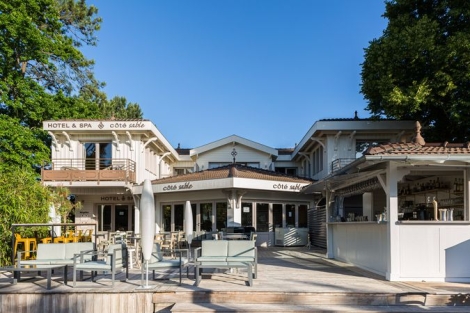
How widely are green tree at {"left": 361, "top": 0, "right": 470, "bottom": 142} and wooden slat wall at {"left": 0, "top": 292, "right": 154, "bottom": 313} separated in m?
13.2

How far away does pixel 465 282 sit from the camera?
27.4ft

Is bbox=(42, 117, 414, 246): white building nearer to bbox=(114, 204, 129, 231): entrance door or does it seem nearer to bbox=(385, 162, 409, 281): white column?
bbox=(114, 204, 129, 231): entrance door

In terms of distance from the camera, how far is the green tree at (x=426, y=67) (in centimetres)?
1692

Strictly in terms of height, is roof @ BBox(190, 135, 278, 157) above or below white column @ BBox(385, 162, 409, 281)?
above

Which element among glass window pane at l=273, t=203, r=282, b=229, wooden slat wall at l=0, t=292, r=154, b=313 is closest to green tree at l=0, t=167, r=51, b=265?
wooden slat wall at l=0, t=292, r=154, b=313

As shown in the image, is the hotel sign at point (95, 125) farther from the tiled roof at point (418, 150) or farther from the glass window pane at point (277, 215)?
the tiled roof at point (418, 150)

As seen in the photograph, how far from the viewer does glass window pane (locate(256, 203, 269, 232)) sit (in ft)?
64.0

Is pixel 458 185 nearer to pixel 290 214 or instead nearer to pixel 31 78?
pixel 290 214

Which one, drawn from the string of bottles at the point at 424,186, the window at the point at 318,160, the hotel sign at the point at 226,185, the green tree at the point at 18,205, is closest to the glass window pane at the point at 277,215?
the hotel sign at the point at 226,185

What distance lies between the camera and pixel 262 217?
19.6 metres

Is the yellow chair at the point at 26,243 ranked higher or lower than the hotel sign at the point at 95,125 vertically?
lower

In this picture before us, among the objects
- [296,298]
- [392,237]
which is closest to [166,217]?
[392,237]

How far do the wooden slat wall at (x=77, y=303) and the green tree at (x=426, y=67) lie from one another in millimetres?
13163

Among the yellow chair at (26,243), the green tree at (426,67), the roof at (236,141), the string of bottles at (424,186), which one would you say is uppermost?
the green tree at (426,67)
